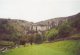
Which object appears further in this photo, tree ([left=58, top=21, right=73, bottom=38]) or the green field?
tree ([left=58, top=21, right=73, bottom=38])

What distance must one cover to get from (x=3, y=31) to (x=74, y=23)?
5.60ft

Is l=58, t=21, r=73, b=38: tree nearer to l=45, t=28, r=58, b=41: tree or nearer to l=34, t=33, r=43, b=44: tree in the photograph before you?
l=45, t=28, r=58, b=41: tree

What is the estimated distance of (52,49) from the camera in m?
4.66

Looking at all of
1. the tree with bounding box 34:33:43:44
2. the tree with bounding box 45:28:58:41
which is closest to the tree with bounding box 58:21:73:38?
the tree with bounding box 45:28:58:41

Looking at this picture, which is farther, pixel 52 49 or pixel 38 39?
pixel 38 39

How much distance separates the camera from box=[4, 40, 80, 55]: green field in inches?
181

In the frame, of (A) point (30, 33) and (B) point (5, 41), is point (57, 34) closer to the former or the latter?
(A) point (30, 33)

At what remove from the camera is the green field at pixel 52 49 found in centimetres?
460

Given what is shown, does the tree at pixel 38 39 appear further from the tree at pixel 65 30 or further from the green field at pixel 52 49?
the tree at pixel 65 30

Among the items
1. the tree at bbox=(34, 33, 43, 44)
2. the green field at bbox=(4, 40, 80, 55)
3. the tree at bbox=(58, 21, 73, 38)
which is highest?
the tree at bbox=(58, 21, 73, 38)

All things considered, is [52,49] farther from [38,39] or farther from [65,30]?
[65,30]

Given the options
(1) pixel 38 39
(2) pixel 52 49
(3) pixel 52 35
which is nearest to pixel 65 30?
(3) pixel 52 35

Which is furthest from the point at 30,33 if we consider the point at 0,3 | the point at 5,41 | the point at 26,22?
the point at 0,3

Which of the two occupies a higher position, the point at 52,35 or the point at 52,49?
the point at 52,35
